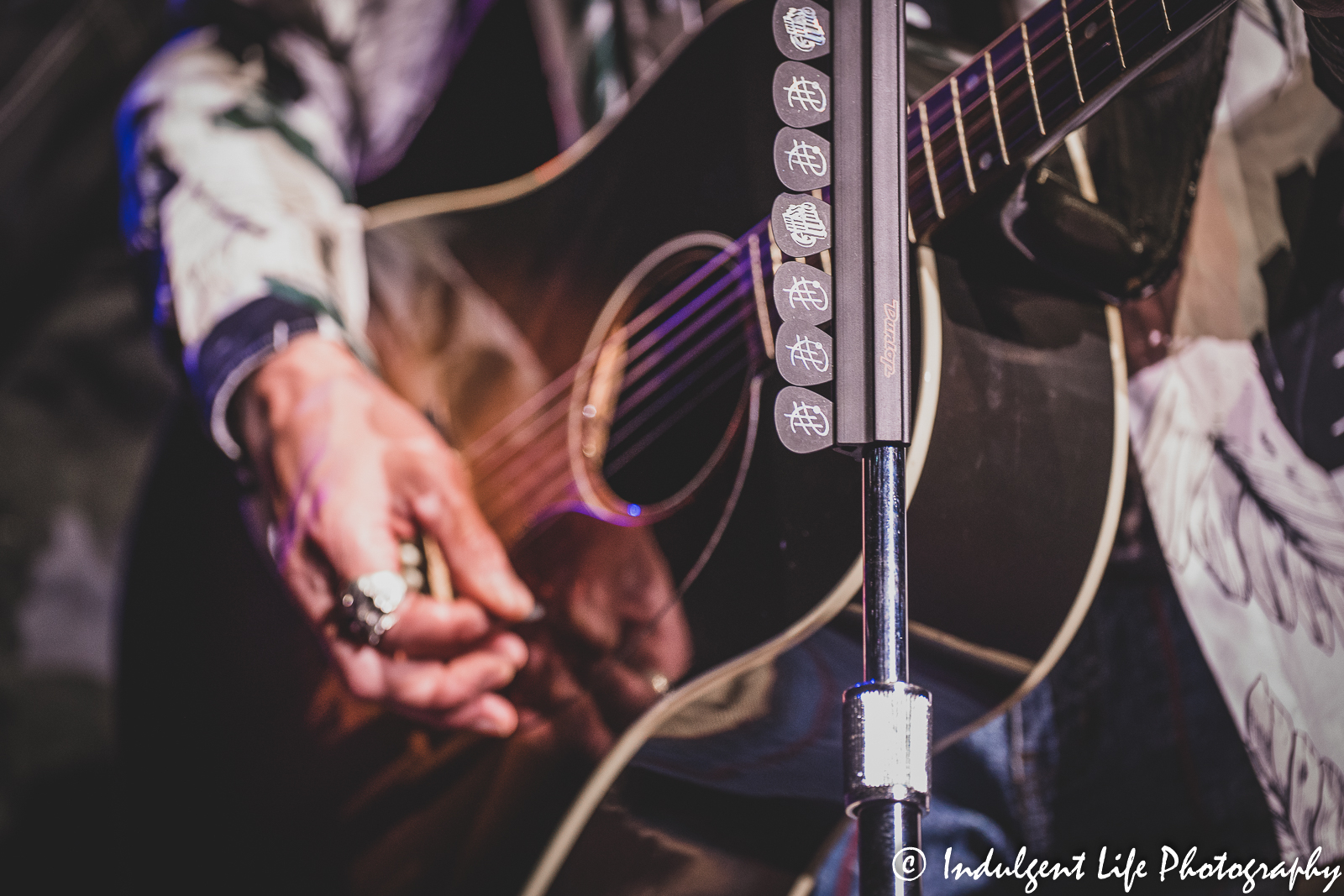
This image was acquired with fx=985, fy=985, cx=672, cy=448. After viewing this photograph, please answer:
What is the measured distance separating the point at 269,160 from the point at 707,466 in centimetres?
76

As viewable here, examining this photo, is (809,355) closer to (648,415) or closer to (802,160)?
(802,160)

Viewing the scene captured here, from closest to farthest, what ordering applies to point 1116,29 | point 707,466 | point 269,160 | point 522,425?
point 1116,29 < point 707,466 < point 522,425 < point 269,160

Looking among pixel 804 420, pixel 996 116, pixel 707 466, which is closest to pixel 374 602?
pixel 707 466

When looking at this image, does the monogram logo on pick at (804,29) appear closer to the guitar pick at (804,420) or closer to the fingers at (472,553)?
the guitar pick at (804,420)

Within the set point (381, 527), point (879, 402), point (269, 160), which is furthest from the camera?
point (269, 160)

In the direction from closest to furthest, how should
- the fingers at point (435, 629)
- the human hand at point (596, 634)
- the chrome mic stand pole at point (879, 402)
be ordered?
the chrome mic stand pole at point (879, 402), the human hand at point (596, 634), the fingers at point (435, 629)

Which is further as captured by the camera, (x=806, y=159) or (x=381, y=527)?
(x=381, y=527)

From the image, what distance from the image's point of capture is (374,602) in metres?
0.89

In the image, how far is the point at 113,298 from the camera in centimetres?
136

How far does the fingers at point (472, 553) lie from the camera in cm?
92

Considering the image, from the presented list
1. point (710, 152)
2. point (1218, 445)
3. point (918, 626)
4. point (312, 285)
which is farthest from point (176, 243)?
point (1218, 445)

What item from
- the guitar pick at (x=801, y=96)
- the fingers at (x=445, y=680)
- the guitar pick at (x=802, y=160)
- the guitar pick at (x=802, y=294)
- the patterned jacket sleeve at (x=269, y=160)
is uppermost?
the patterned jacket sleeve at (x=269, y=160)

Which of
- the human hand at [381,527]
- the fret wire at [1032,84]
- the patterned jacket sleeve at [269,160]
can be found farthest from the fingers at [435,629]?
the fret wire at [1032,84]

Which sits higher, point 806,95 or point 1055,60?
point 1055,60
